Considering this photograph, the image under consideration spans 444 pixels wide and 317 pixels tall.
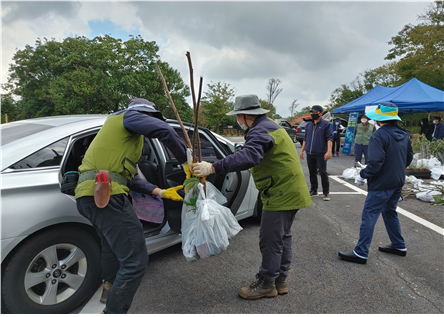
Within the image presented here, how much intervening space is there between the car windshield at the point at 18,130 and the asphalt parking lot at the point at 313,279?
150 centimetres

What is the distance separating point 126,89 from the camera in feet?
77.3

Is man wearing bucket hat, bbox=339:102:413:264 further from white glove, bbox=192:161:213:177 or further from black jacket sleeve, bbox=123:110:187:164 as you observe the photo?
black jacket sleeve, bbox=123:110:187:164

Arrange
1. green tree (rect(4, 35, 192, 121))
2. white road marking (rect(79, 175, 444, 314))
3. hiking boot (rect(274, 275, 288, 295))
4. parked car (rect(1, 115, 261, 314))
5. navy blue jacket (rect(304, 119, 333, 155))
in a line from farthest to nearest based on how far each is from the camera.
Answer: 1. green tree (rect(4, 35, 192, 121))
2. navy blue jacket (rect(304, 119, 333, 155))
3. hiking boot (rect(274, 275, 288, 295))
4. white road marking (rect(79, 175, 444, 314))
5. parked car (rect(1, 115, 261, 314))

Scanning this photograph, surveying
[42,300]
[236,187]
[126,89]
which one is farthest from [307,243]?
[126,89]

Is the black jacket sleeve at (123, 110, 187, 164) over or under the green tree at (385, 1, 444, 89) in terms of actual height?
under

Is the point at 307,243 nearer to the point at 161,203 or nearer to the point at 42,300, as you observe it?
the point at 161,203

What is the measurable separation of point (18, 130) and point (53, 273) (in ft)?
4.30

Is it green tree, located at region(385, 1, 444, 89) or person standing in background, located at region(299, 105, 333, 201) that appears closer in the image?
person standing in background, located at region(299, 105, 333, 201)

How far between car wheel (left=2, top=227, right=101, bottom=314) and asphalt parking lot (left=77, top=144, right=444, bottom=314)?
8.9 inches

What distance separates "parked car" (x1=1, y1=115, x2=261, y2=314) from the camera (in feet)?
6.22

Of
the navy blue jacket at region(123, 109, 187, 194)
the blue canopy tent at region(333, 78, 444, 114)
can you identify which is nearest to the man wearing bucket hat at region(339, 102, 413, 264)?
the navy blue jacket at region(123, 109, 187, 194)

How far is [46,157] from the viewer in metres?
2.22

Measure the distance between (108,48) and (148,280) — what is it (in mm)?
27384

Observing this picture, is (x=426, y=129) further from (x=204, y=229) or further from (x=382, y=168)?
(x=204, y=229)
